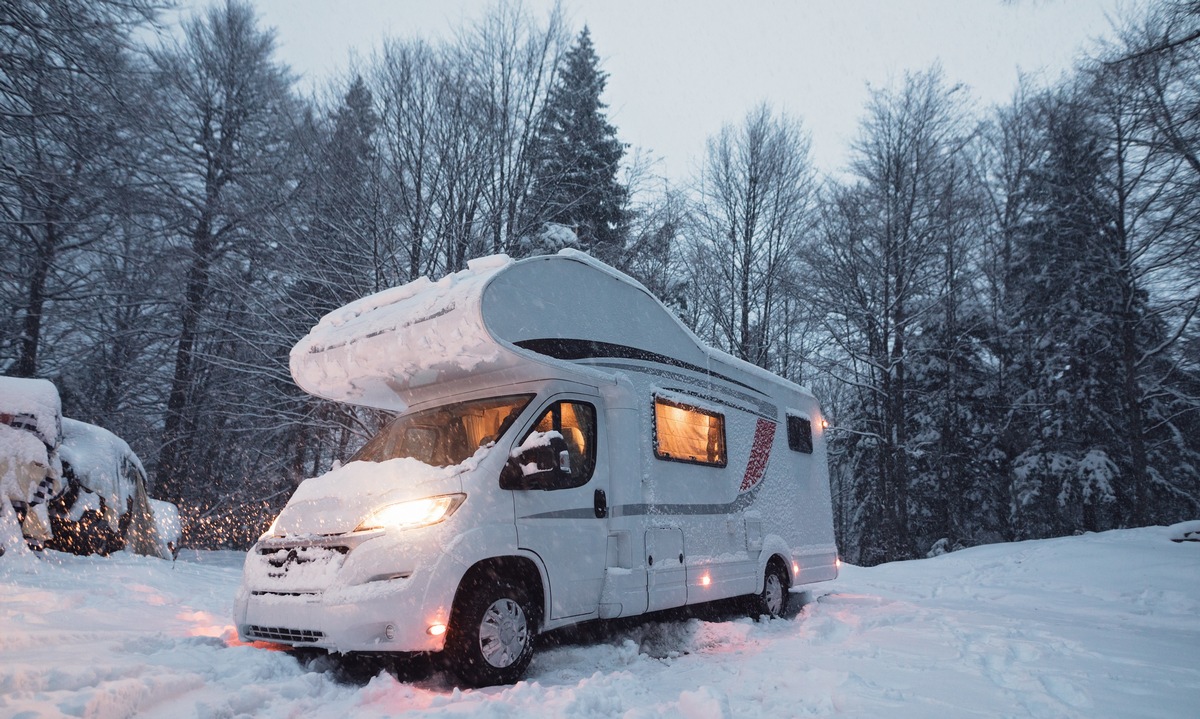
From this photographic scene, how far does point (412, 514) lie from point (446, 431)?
3.73 feet

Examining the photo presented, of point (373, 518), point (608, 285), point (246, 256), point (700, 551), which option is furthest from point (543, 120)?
point (373, 518)

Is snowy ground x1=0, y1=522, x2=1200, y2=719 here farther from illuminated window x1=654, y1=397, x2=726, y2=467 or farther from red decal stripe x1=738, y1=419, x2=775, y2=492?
illuminated window x1=654, y1=397, x2=726, y2=467

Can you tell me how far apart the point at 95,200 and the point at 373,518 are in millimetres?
11126

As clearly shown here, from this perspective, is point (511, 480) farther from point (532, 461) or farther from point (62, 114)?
point (62, 114)

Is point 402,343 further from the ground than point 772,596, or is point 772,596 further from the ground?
point 402,343

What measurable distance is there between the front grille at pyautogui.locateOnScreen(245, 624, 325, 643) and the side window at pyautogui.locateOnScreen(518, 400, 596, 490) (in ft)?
6.21

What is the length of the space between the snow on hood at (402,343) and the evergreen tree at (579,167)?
847cm

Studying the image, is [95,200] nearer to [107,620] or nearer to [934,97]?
[107,620]

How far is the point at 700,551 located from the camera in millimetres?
6934

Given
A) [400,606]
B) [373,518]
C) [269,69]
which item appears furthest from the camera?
[269,69]

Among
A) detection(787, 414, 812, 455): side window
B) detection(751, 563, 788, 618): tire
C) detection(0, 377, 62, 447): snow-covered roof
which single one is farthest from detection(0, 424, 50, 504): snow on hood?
detection(787, 414, 812, 455): side window

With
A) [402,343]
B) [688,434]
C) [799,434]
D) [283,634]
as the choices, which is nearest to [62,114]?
[402,343]

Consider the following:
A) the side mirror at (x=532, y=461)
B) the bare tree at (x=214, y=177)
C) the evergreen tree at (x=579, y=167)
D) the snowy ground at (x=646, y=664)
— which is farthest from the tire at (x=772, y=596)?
the bare tree at (x=214, y=177)

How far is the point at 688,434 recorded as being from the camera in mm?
7062
